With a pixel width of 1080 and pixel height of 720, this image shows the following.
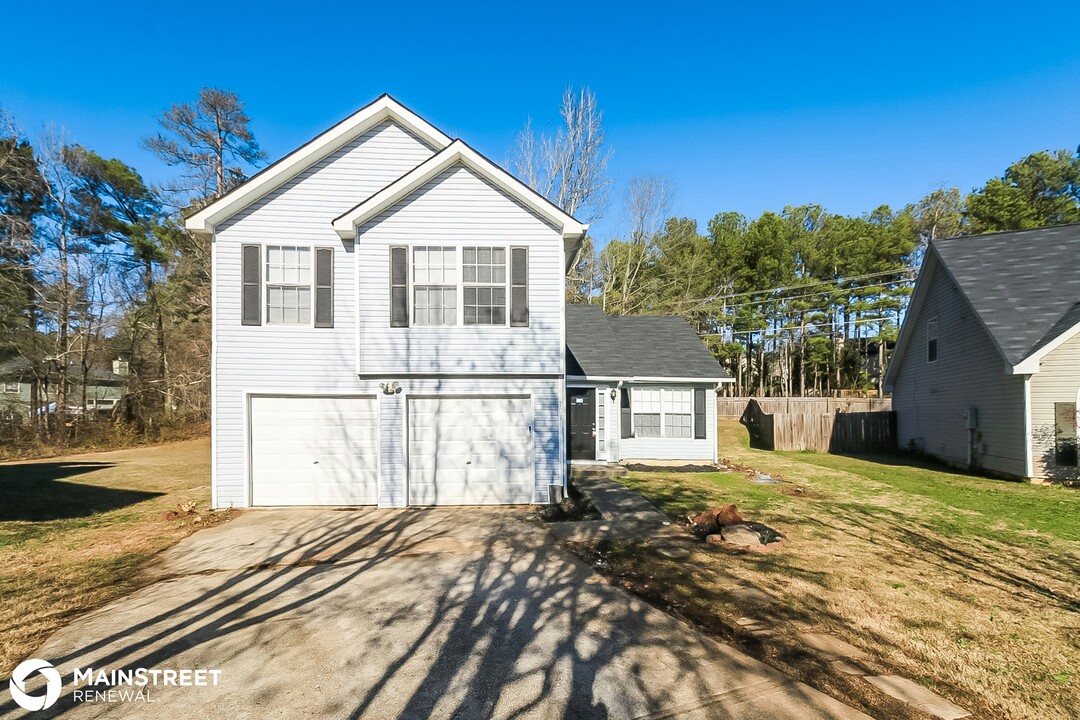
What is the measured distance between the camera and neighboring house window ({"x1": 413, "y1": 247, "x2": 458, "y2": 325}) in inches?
360

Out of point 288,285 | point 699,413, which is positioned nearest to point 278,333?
point 288,285

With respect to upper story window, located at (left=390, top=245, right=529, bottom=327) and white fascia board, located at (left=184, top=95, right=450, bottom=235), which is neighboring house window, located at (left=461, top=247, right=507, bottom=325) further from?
white fascia board, located at (left=184, top=95, right=450, bottom=235)

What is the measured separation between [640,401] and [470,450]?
7.00 meters

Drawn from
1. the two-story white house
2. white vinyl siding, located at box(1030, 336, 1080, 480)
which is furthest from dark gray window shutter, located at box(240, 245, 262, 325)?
white vinyl siding, located at box(1030, 336, 1080, 480)

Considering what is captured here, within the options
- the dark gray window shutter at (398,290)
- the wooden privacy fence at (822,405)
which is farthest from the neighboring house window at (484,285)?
the wooden privacy fence at (822,405)

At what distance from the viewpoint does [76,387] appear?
22.7 metres

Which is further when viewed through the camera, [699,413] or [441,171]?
[699,413]

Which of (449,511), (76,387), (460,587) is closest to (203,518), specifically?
(449,511)

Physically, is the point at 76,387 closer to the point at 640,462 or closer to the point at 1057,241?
the point at 640,462

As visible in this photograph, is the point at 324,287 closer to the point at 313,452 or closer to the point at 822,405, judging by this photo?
the point at 313,452

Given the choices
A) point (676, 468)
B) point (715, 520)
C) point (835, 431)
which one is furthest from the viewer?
point (835, 431)

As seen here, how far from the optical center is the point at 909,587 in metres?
5.35

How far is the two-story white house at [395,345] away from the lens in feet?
29.7

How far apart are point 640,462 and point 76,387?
1045 inches
